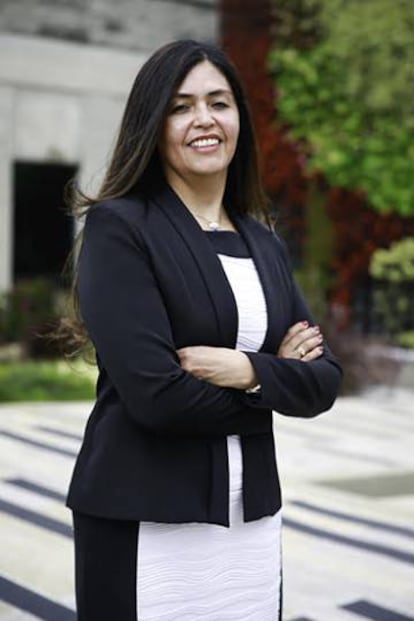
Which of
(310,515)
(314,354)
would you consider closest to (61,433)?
(310,515)

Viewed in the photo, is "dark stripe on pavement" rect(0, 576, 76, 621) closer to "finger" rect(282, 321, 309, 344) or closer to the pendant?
"finger" rect(282, 321, 309, 344)

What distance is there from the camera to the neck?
2.38 metres

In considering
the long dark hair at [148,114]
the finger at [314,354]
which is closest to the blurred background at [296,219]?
the finger at [314,354]

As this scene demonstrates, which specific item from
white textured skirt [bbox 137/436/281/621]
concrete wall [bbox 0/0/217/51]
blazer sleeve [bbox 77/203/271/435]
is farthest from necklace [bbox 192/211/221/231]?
concrete wall [bbox 0/0/217/51]

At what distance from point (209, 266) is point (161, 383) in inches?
10.8

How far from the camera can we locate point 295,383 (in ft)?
7.71

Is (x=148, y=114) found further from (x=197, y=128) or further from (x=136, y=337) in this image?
(x=136, y=337)

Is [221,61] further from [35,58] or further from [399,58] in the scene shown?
[35,58]

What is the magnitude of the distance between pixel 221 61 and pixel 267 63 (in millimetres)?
12366

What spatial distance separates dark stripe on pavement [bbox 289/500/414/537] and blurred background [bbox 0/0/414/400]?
502cm

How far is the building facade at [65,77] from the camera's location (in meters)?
14.0

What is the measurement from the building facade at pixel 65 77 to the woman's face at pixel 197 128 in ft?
37.4

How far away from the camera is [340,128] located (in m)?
12.6

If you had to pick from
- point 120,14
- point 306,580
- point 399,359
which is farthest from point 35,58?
point 306,580
